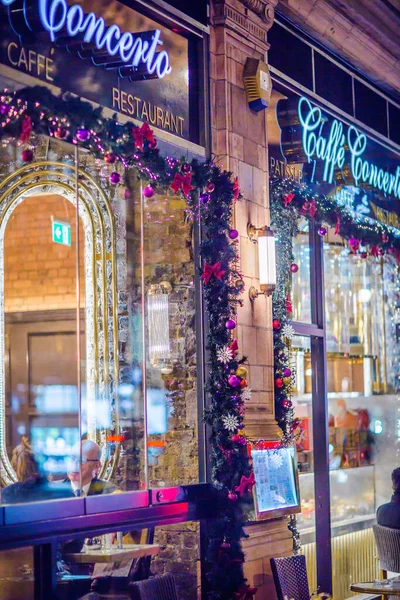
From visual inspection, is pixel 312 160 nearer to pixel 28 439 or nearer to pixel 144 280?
pixel 144 280

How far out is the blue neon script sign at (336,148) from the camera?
33.7 ft

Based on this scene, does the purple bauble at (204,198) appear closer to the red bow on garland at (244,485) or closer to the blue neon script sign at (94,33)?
the blue neon script sign at (94,33)

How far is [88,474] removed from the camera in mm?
7758

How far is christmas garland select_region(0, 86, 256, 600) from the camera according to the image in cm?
797

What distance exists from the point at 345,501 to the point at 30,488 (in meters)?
5.95

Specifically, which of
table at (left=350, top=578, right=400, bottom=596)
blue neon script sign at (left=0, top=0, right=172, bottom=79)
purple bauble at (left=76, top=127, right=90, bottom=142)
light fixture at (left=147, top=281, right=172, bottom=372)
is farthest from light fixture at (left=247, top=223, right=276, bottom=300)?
table at (left=350, top=578, right=400, bottom=596)

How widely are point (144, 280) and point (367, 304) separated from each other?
546cm

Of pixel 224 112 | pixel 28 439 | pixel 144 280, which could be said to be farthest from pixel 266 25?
pixel 28 439

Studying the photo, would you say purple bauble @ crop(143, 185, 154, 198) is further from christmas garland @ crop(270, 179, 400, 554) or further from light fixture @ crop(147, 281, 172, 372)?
christmas garland @ crop(270, 179, 400, 554)

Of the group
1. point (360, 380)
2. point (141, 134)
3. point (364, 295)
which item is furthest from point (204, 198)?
point (360, 380)

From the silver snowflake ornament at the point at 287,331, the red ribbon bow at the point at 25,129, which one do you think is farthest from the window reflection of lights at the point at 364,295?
the red ribbon bow at the point at 25,129

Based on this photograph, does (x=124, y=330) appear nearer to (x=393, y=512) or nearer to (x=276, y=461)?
(x=276, y=461)

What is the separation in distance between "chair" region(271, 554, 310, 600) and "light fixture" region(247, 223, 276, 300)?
221 cm

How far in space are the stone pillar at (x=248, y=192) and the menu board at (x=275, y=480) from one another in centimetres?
16
